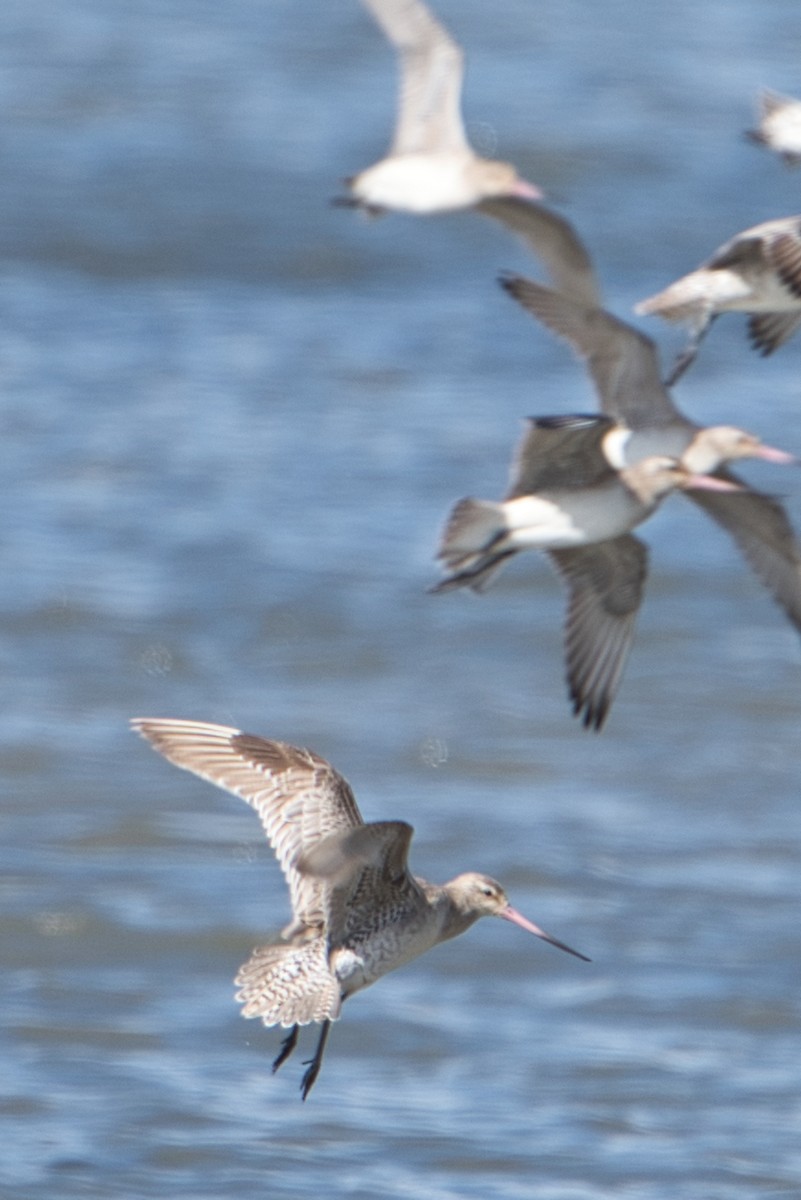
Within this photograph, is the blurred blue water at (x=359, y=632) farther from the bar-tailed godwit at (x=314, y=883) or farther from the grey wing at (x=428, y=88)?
the grey wing at (x=428, y=88)

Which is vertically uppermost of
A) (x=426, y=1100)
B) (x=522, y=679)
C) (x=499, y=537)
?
(x=499, y=537)

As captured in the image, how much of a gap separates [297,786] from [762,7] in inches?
614

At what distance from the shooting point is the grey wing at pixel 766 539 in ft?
20.6

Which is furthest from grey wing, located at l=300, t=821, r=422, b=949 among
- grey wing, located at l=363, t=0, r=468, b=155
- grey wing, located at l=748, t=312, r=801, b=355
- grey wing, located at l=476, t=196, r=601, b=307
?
grey wing, located at l=363, t=0, r=468, b=155

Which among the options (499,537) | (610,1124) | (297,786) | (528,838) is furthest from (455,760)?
(297,786)

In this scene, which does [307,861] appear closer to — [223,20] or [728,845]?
[728,845]

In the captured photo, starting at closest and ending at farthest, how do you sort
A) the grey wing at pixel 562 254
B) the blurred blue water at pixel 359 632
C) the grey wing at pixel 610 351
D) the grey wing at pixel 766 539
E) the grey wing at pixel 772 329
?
the grey wing at pixel 610 351 → the grey wing at pixel 766 539 → the grey wing at pixel 562 254 → the grey wing at pixel 772 329 → the blurred blue water at pixel 359 632

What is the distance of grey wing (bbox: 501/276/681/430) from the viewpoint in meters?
6.14

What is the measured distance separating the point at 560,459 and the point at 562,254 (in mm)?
500

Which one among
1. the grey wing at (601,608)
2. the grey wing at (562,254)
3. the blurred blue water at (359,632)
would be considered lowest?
the blurred blue water at (359,632)

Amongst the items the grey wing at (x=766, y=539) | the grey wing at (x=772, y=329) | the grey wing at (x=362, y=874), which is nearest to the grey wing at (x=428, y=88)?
the grey wing at (x=772, y=329)

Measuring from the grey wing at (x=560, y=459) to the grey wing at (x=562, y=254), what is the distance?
0.31m

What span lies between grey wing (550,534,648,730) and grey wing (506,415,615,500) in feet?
0.76

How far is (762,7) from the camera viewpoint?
19.7m
